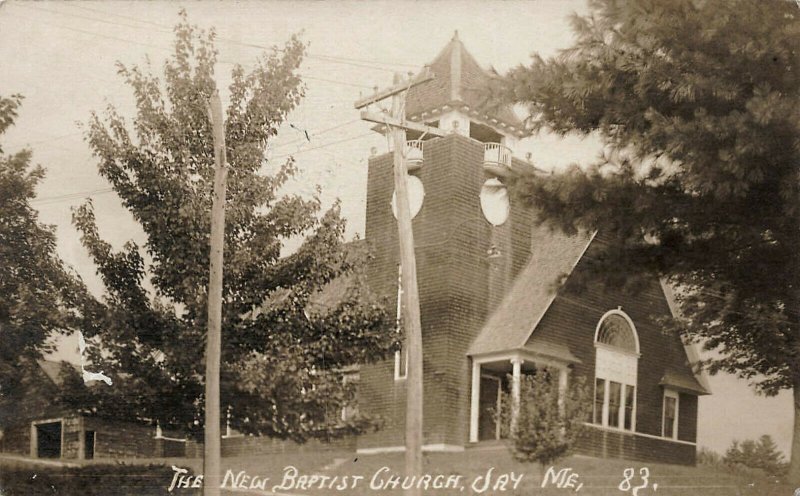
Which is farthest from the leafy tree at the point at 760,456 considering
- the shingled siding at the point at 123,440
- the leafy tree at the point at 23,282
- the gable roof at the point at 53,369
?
the leafy tree at the point at 23,282

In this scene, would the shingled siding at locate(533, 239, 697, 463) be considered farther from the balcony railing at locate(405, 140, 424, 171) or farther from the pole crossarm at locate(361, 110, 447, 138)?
the pole crossarm at locate(361, 110, 447, 138)

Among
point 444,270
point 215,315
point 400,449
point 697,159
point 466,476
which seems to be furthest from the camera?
point 444,270

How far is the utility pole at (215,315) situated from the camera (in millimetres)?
10352

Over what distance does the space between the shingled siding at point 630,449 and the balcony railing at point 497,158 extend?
2.70 m

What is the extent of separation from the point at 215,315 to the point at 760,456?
5.38 meters

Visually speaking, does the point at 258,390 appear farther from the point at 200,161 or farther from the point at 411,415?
the point at 200,161

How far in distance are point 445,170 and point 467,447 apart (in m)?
2.81

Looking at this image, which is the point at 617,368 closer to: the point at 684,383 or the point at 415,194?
the point at 684,383

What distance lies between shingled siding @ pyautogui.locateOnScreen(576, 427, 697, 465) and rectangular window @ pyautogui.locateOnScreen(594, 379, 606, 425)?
16 cm

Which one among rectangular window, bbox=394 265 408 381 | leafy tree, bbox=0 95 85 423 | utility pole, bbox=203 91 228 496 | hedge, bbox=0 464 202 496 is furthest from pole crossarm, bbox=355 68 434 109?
hedge, bbox=0 464 202 496

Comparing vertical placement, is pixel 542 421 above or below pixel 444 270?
below

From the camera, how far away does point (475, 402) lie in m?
10.6

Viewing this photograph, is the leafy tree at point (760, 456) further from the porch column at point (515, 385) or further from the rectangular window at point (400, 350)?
the rectangular window at point (400, 350)

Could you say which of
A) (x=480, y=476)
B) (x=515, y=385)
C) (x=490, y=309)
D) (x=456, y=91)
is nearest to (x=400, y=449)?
(x=480, y=476)
